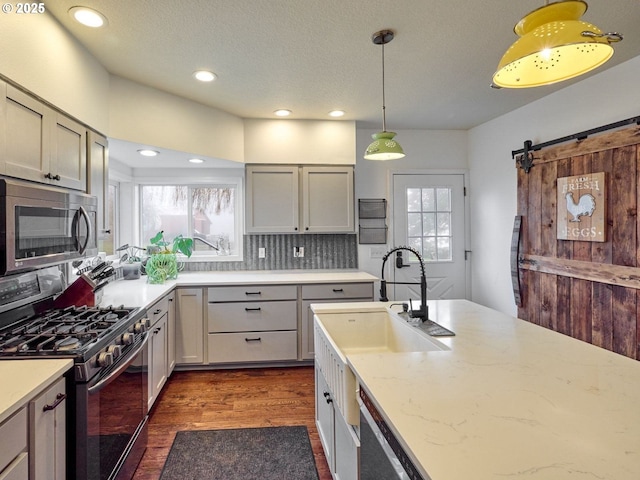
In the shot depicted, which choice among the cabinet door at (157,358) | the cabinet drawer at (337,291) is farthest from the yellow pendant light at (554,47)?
the cabinet door at (157,358)

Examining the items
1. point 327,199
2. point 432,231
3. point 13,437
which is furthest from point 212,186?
point 13,437

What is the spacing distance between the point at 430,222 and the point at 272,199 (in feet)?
6.01

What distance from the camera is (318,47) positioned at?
224 cm

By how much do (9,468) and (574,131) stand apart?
371 cm

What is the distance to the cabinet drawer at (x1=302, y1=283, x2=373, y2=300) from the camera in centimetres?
342

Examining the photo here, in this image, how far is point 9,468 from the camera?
105 cm

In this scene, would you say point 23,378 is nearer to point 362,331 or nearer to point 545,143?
point 362,331

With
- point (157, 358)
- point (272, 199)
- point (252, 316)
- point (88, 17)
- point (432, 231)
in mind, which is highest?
point (88, 17)

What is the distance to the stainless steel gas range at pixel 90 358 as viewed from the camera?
1381 millimetres

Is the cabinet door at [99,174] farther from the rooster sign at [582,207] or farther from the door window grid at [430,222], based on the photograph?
the rooster sign at [582,207]

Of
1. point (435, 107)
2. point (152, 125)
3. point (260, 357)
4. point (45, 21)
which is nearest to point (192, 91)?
point (152, 125)

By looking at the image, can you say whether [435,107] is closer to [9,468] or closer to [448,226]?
[448,226]

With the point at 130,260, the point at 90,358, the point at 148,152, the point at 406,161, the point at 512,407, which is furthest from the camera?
the point at 406,161

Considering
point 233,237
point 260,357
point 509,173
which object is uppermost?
point 509,173
